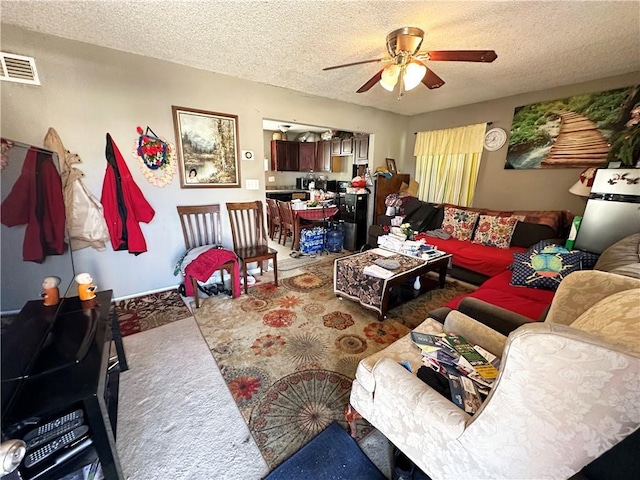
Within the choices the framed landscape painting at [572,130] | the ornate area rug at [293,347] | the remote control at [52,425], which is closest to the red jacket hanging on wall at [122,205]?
the ornate area rug at [293,347]

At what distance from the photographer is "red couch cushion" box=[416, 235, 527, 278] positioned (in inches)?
111

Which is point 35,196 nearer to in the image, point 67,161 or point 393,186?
point 67,161

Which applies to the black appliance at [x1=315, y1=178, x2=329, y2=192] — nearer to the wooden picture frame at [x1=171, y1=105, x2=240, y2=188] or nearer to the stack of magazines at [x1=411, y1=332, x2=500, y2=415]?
the wooden picture frame at [x1=171, y1=105, x2=240, y2=188]

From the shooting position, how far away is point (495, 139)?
3.71m

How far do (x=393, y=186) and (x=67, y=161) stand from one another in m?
4.34

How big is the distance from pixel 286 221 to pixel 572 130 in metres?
4.09

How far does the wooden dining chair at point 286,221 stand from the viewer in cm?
427

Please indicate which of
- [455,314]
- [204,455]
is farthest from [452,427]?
[204,455]

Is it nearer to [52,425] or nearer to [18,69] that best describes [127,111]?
[18,69]

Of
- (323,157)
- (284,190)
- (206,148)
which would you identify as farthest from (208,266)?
(323,157)

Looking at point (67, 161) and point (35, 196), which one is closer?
point (35, 196)

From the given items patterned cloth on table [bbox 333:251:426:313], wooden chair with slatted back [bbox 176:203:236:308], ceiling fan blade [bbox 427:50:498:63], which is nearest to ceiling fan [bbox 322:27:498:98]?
ceiling fan blade [bbox 427:50:498:63]

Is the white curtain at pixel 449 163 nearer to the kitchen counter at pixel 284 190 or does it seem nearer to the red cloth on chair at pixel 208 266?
the kitchen counter at pixel 284 190

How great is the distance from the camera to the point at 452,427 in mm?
812
